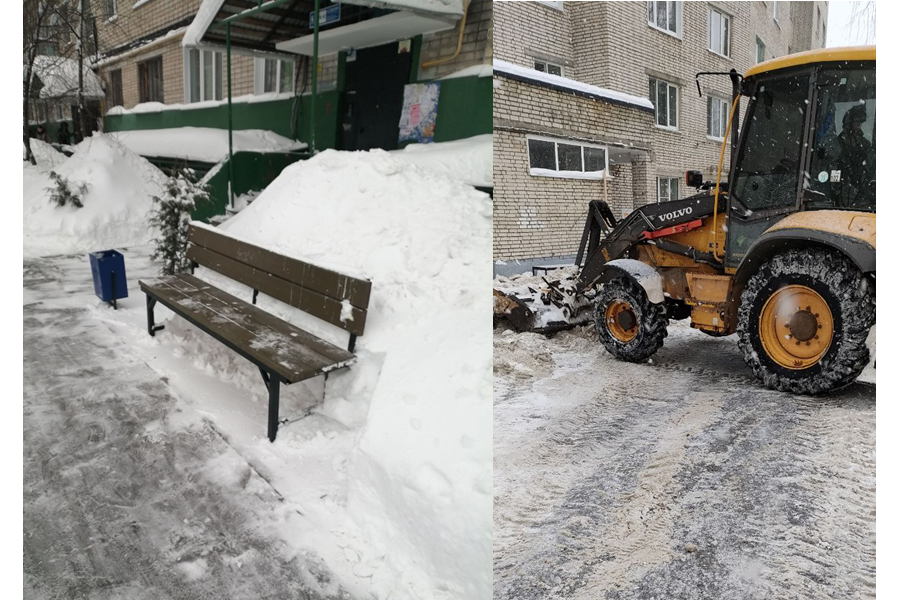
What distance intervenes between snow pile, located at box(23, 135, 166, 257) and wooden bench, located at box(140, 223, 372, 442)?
0.35m

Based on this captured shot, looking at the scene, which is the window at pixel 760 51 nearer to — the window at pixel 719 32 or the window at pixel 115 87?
the window at pixel 719 32

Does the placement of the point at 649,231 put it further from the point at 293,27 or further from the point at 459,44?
the point at 293,27

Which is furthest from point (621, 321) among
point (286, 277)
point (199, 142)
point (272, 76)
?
point (272, 76)

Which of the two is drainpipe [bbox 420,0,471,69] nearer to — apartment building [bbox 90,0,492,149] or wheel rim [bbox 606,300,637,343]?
apartment building [bbox 90,0,492,149]

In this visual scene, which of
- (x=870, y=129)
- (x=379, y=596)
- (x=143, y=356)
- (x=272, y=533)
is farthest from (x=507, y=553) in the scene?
(x=143, y=356)

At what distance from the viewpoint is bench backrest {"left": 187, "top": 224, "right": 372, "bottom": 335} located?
2.09m

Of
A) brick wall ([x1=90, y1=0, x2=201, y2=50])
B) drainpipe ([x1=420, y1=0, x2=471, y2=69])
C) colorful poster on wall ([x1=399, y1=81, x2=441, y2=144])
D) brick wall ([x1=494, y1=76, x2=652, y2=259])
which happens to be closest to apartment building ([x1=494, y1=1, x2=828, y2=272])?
brick wall ([x1=494, y1=76, x2=652, y2=259])

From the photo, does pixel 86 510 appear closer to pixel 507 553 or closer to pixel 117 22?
pixel 507 553

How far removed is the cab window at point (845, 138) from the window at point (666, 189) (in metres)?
0.36

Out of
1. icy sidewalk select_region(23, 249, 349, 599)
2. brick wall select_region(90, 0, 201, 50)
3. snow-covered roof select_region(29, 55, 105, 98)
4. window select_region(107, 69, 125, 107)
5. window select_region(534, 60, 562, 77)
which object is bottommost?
icy sidewalk select_region(23, 249, 349, 599)

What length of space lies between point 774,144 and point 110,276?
9.20ft

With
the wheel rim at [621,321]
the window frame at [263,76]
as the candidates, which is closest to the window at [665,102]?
the wheel rim at [621,321]

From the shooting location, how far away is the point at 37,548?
1.22 meters

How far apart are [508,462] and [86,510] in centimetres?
93
